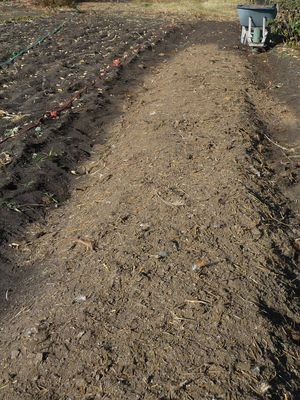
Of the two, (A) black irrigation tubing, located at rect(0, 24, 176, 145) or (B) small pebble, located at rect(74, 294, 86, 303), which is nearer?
(B) small pebble, located at rect(74, 294, 86, 303)

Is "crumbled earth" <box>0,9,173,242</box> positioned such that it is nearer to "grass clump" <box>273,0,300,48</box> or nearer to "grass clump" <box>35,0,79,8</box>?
"grass clump" <box>273,0,300,48</box>

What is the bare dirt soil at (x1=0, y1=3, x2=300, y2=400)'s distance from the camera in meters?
3.19

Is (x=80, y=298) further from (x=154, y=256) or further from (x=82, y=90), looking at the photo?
(x=82, y=90)

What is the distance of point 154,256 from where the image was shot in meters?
4.13

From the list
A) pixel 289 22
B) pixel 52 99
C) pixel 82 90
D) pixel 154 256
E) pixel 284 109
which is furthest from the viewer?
pixel 289 22

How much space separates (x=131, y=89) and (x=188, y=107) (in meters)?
1.96

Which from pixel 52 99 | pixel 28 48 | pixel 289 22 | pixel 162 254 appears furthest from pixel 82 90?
pixel 162 254

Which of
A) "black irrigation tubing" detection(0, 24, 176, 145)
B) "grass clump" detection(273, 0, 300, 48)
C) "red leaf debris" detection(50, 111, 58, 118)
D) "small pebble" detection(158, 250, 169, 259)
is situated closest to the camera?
"small pebble" detection(158, 250, 169, 259)

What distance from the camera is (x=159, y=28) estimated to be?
46.8 feet

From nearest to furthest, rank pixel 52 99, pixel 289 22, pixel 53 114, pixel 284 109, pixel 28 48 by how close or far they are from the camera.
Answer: pixel 53 114 → pixel 284 109 → pixel 52 99 → pixel 289 22 → pixel 28 48

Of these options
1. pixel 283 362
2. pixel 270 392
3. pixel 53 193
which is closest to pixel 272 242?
pixel 283 362

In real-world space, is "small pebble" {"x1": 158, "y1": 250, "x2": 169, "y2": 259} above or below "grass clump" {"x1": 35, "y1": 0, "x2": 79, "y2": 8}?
above

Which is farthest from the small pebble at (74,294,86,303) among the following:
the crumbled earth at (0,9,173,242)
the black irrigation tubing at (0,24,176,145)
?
the black irrigation tubing at (0,24,176,145)

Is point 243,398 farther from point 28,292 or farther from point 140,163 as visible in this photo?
point 140,163
